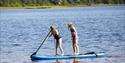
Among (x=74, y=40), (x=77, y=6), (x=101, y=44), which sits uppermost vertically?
(x=74, y=40)

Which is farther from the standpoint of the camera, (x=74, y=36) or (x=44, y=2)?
(x=44, y=2)

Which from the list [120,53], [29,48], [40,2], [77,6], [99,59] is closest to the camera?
[99,59]

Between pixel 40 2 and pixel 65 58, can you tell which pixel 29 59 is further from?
pixel 40 2

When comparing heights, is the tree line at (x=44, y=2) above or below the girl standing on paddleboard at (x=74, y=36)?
below

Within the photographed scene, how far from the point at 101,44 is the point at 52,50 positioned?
4.88 m

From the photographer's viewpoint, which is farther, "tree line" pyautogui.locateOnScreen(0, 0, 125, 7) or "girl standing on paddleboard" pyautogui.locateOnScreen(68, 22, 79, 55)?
"tree line" pyautogui.locateOnScreen(0, 0, 125, 7)

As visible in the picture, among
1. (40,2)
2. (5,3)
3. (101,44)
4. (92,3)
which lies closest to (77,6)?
(92,3)

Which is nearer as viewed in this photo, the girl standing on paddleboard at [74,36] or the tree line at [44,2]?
the girl standing on paddleboard at [74,36]

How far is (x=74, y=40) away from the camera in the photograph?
Answer: 2683 cm

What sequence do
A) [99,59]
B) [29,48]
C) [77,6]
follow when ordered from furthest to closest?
[77,6]
[29,48]
[99,59]

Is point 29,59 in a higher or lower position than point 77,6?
higher

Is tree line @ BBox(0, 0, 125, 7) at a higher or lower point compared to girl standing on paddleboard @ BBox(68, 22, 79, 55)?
lower

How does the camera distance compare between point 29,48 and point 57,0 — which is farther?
point 57,0

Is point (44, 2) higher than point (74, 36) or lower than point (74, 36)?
lower
